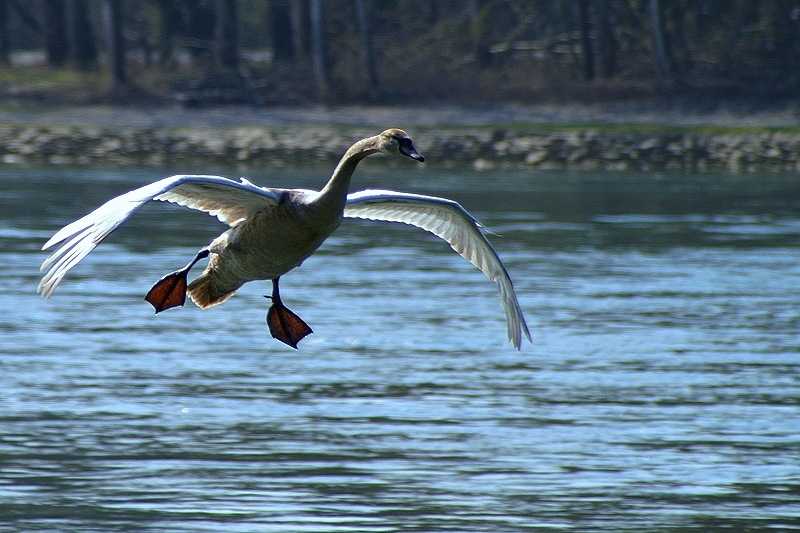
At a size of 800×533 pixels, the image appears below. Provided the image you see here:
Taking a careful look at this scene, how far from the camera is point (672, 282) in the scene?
67.7 feet

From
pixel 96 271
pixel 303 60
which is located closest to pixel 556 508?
pixel 96 271

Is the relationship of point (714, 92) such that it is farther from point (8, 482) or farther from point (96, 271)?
point (8, 482)

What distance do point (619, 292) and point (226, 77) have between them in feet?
75.2

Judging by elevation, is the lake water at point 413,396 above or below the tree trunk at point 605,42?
below

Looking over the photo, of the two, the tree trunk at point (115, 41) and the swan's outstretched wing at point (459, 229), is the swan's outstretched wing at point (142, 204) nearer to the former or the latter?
the swan's outstretched wing at point (459, 229)

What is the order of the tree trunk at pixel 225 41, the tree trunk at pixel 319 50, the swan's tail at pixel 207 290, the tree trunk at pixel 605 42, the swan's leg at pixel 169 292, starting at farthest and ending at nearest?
the tree trunk at pixel 225 41, the tree trunk at pixel 605 42, the tree trunk at pixel 319 50, the swan's leg at pixel 169 292, the swan's tail at pixel 207 290

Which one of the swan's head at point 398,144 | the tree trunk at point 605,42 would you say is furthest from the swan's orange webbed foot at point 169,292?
the tree trunk at point 605,42

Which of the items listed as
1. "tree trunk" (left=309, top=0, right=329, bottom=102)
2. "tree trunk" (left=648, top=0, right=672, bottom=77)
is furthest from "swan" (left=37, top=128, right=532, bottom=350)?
"tree trunk" (left=648, top=0, right=672, bottom=77)

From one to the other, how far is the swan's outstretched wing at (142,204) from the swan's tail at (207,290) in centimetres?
40

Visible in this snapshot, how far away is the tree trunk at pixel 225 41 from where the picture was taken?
4228 cm

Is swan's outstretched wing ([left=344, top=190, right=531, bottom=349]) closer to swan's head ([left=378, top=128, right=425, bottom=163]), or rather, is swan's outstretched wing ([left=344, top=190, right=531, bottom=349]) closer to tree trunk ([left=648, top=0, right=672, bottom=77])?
swan's head ([left=378, top=128, right=425, bottom=163])

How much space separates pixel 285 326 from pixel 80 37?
34.6 m

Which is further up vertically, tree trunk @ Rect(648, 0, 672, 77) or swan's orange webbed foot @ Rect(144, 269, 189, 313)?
tree trunk @ Rect(648, 0, 672, 77)

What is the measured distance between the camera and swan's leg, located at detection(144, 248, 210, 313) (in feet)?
32.3
